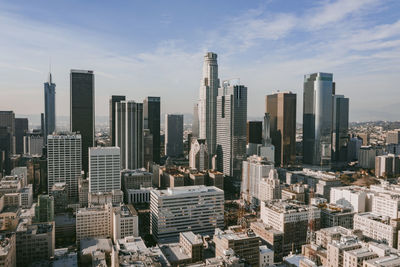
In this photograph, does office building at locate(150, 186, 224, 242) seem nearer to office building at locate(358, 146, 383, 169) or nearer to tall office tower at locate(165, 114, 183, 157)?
office building at locate(358, 146, 383, 169)

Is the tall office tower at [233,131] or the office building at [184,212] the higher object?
the tall office tower at [233,131]

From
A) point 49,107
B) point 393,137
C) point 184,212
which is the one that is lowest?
point 184,212

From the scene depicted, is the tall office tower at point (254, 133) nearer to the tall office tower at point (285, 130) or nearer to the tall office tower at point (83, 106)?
the tall office tower at point (285, 130)

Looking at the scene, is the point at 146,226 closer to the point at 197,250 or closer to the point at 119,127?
the point at 197,250

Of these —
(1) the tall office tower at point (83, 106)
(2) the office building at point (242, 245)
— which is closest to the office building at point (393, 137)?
(1) the tall office tower at point (83, 106)

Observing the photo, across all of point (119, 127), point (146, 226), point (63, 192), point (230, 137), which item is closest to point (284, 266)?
point (146, 226)

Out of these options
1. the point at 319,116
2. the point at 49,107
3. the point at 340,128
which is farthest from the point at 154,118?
A: the point at 340,128

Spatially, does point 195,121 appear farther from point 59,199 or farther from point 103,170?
point 59,199
